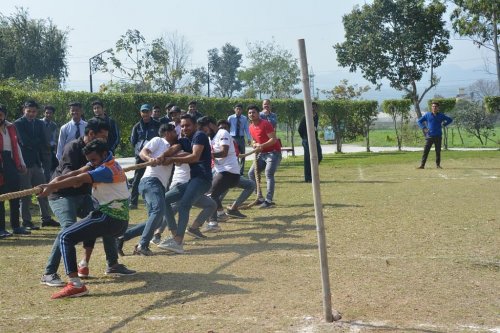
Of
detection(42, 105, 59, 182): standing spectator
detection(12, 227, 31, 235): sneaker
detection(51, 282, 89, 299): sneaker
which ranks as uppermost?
detection(42, 105, 59, 182): standing spectator

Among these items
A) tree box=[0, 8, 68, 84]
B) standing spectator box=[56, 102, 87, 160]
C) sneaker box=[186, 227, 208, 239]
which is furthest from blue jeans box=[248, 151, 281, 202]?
tree box=[0, 8, 68, 84]

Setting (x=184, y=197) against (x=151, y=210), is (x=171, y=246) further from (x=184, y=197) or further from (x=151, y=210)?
(x=184, y=197)

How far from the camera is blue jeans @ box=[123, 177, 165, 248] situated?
8.29 m

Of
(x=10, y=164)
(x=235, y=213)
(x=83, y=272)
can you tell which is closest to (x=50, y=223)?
(x=10, y=164)

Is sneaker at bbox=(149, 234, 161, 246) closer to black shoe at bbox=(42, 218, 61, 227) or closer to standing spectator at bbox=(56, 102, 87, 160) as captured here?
black shoe at bbox=(42, 218, 61, 227)

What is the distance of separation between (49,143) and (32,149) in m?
0.64

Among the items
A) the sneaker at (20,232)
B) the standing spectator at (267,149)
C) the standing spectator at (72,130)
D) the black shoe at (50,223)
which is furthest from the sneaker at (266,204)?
the sneaker at (20,232)

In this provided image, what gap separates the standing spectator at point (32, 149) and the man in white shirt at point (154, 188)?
9.86ft

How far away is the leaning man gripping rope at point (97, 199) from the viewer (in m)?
6.62

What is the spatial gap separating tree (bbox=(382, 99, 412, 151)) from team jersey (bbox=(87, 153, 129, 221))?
29.4 m

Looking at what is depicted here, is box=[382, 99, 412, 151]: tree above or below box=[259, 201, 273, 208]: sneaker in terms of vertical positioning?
above

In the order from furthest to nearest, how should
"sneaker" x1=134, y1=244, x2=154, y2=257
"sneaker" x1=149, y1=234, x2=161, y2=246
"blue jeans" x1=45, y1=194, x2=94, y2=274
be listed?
"sneaker" x1=149, y1=234, x2=161, y2=246
"sneaker" x1=134, y1=244, x2=154, y2=257
"blue jeans" x1=45, y1=194, x2=94, y2=274

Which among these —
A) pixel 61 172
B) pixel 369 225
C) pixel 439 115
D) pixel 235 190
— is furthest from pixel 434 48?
pixel 61 172

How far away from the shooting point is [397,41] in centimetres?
3991
